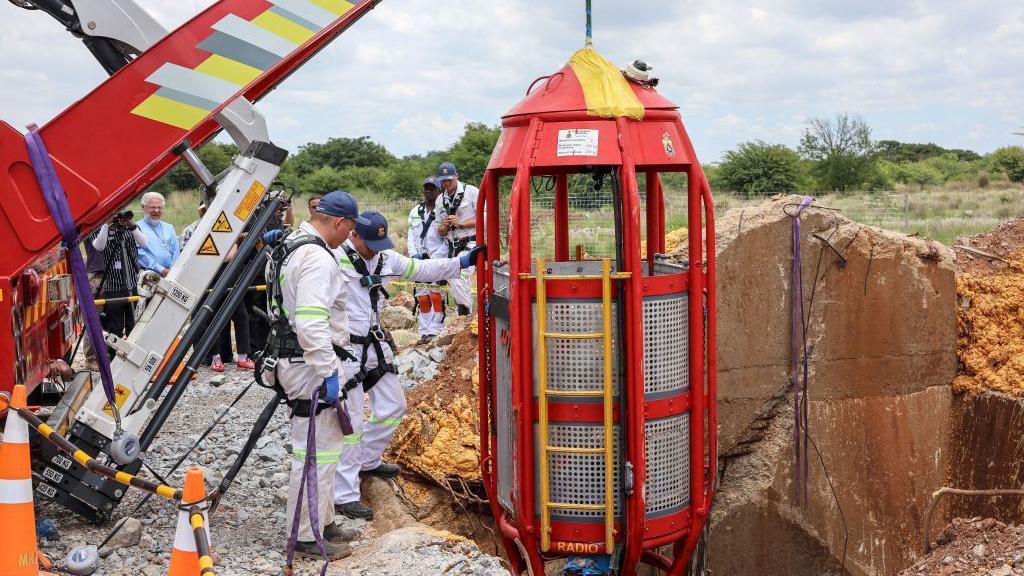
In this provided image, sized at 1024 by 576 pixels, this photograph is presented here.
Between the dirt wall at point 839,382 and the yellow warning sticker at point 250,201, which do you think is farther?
the dirt wall at point 839,382

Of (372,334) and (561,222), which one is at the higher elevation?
(561,222)

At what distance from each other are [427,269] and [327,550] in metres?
2.15

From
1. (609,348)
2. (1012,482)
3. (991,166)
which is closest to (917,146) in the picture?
(991,166)

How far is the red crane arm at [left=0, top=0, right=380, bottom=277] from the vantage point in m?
5.31

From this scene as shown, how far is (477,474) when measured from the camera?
24.4 ft

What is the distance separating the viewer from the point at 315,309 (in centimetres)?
544

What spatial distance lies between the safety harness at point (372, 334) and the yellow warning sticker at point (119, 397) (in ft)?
4.86

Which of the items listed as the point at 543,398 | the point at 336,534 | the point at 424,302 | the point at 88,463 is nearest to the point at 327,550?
the point at 336,534

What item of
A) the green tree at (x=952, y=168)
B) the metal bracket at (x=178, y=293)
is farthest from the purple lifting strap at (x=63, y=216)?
the green tree at (x=952, y=168)

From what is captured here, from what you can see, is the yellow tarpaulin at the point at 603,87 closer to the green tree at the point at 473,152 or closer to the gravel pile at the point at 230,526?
the gravel pile at the point at 230,526

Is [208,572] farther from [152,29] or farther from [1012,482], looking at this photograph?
[1012,482]

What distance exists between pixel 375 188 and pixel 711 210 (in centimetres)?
3533

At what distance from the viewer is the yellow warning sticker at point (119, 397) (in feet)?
19.1

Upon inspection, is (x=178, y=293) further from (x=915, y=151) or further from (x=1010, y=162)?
(x=915, y=151)
